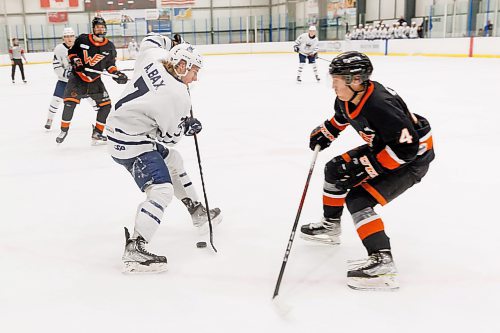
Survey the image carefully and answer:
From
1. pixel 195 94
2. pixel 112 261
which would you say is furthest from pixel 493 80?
pixel 112 261

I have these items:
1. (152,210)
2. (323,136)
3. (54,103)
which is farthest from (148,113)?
(54,103)

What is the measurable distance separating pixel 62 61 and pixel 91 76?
2.08 feet

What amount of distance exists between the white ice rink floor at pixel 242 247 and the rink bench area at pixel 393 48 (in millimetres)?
9048

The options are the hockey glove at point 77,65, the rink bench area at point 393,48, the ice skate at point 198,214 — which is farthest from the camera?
the rink bench area at point 393,48

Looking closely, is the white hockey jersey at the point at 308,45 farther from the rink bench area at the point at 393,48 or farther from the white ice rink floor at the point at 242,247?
the white ice rink floor at the point at 242,247

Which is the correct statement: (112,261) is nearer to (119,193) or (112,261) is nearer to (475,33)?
(119,193)

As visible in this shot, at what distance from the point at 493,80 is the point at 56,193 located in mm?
7916

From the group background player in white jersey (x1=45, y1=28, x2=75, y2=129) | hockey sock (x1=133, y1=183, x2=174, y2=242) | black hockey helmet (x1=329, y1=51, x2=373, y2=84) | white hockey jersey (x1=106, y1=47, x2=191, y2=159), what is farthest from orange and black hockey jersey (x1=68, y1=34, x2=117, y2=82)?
black hockey helmet (x1=329, y1=51, x2=373, y2=84)

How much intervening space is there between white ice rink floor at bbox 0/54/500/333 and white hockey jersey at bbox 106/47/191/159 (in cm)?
57

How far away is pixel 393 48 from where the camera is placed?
17.0m

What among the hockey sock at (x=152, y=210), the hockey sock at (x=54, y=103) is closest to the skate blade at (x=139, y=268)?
the hockey sock at (x=152, y=210)

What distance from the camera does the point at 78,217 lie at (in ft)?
10.3

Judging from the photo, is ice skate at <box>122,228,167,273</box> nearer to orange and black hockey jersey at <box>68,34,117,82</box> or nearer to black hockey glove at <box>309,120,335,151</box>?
black hockey glove at <box>309,120,335,151</box>

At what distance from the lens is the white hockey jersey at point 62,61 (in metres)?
5.62
